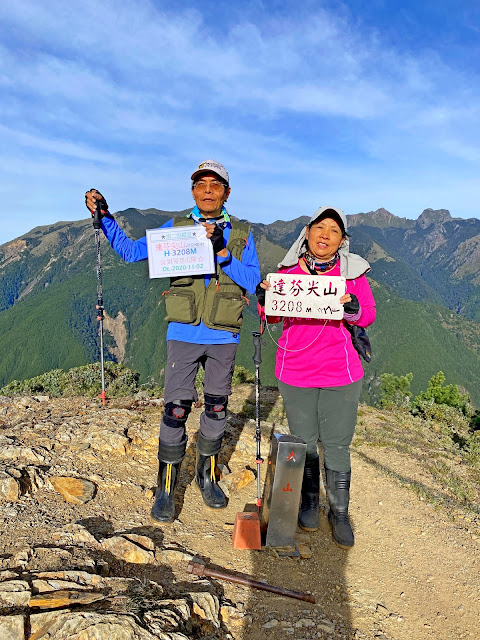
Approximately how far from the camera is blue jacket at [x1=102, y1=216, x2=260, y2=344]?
4.29 metres

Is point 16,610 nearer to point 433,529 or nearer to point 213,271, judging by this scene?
point 213,271

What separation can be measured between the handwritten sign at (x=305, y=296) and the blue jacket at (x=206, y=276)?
288 millimetres

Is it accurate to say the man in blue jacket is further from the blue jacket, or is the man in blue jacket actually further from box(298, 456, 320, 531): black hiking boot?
box(298, 456, 320, 531): black hiking boot

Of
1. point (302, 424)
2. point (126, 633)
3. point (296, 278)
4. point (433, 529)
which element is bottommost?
point (433, 529)

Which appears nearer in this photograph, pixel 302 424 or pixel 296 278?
pixel 296 278

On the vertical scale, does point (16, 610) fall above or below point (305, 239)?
below

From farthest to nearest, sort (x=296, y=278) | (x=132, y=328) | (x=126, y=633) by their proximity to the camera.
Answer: (x=132, y=328)
(x=296, y=278)
(x=126, y=633)

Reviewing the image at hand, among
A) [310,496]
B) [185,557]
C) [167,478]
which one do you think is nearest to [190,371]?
[167,478]

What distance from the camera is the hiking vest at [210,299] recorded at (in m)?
4.32

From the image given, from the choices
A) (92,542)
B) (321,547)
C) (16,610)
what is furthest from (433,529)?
(16,610)

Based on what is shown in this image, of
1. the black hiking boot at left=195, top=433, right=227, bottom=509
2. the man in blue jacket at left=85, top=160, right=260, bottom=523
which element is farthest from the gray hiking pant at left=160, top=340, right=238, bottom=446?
the black hiking boot at left=195, top=433, right=227, bottom=509

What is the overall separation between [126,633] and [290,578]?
6.16ft

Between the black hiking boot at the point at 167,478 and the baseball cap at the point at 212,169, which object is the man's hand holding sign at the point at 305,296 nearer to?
the baseball cap at the point at 212,169

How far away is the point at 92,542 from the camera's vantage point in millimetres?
3664
